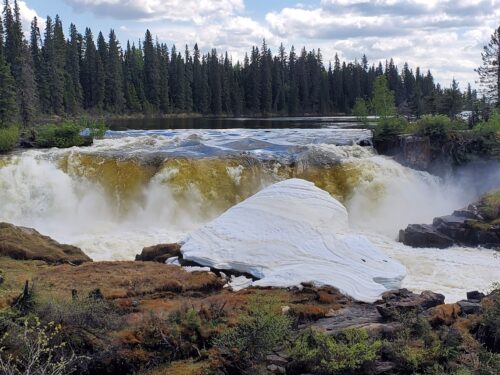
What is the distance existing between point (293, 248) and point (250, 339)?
5.30m

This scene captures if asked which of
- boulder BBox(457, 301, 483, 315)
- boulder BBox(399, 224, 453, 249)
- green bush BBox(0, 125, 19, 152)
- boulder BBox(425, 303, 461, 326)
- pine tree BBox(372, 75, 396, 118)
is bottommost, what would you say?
boulder BBox(399, 224, 453, 249)

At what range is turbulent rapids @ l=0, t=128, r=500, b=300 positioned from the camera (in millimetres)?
19312

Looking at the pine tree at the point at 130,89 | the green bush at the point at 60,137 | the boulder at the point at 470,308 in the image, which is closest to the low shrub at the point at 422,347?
the boulder at the point at 470,308

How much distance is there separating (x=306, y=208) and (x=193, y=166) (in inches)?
312

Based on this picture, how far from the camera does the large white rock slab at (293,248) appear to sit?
1210cm

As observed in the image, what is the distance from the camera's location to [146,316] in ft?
29.8

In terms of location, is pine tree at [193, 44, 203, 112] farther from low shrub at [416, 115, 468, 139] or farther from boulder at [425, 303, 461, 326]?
boulder at [425, 303, 461, 326]

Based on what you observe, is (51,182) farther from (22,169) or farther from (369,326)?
(369,326)

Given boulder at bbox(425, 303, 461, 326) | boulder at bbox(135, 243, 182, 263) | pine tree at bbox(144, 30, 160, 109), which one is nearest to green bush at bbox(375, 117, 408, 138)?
boulder at bbox(135, 243, 182, 263)

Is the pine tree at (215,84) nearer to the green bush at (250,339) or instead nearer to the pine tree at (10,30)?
the pine tree at (10,30)

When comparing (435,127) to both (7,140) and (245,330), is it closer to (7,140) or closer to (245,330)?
(7,140)

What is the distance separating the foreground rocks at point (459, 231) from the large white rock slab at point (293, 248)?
3425 millimetres

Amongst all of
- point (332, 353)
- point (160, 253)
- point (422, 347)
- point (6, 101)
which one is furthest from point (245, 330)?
point (6, 101)

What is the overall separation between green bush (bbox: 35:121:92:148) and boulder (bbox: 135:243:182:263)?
12700 mm
